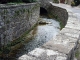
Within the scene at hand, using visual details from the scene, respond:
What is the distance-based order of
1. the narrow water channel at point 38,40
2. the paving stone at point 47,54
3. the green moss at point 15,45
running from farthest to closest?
the narrow water channel at point 38,40, the green moss at point 15,45, the paving stone at point 47,54

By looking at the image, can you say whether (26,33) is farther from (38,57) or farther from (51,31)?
(38,57)

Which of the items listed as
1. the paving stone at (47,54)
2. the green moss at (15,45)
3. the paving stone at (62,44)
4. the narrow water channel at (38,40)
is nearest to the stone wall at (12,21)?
the green moss at (15,45)

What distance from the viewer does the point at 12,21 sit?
26.5 feet

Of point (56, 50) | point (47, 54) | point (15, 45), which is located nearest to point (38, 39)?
point (15, 45)

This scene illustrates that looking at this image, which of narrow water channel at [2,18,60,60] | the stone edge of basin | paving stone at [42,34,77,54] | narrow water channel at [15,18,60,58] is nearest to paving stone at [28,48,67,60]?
the stone edge of basin

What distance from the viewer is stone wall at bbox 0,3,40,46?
7324mm

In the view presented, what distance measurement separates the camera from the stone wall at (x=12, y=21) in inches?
288

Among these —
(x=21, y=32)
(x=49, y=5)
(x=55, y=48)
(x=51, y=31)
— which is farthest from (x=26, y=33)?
(x=49, y=5)

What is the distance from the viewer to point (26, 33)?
390 inches

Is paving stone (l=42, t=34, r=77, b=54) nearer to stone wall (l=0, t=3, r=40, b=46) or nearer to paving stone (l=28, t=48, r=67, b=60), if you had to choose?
paving stone (l=28, t=48, r=67, b=60)

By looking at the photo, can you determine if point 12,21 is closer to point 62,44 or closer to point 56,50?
point 62,44

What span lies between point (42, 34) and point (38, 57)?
24.8ft

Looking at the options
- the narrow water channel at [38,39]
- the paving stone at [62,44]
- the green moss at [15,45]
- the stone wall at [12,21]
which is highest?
the paving stone at [62,44]

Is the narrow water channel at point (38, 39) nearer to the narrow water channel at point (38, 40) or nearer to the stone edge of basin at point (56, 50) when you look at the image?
the narrow water channel at point (38, 40)
